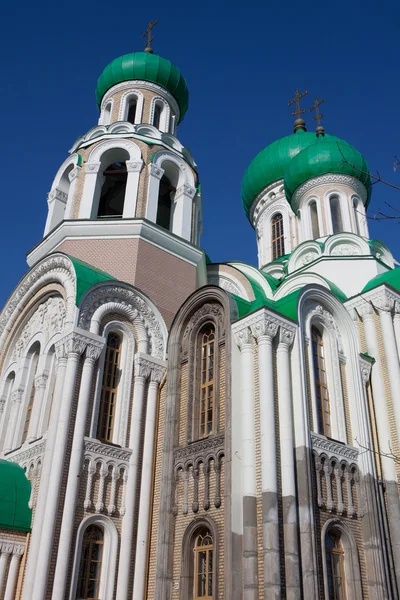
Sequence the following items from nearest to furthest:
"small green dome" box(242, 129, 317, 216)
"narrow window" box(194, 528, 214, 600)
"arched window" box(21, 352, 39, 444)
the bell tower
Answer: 1. "narrow window" box(194, 528, 214, 600)
2. "arched window" box(21, 352, 39, 444)
3. the bell tower
4. "small green dome" box(242, 129, 317, 216)

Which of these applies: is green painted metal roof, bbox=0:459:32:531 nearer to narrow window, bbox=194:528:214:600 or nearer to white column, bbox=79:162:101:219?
narrow window, bbox=194:528:214:600

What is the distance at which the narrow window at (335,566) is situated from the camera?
343 inches

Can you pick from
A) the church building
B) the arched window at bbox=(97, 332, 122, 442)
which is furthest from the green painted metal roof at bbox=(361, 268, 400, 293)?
the arched window at bbox=(97, 332, 122, 442)

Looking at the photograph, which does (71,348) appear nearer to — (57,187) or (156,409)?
(156,409)

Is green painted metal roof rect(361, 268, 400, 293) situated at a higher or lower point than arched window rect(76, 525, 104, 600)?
higher

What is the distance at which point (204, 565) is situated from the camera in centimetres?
907

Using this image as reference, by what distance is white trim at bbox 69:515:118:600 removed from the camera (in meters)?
9.16

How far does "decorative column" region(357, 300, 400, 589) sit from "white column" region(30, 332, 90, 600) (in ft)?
15.8

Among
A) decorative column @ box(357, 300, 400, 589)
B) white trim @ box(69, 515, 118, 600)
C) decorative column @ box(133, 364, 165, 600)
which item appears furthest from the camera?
decorative column @ box(357, 300, 400, 589)

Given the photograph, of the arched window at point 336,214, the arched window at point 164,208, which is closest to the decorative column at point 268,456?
the arched window at point 164,208

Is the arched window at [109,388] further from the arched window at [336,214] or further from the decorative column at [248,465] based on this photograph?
the arched window at [336,214]

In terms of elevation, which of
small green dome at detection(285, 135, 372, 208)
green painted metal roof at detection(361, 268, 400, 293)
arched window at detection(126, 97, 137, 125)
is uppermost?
arched window at detection(126, 97, 137, 125)

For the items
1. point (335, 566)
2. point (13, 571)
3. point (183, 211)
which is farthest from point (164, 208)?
point (335, 566)

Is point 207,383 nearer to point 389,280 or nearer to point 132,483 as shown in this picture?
point 132,483
